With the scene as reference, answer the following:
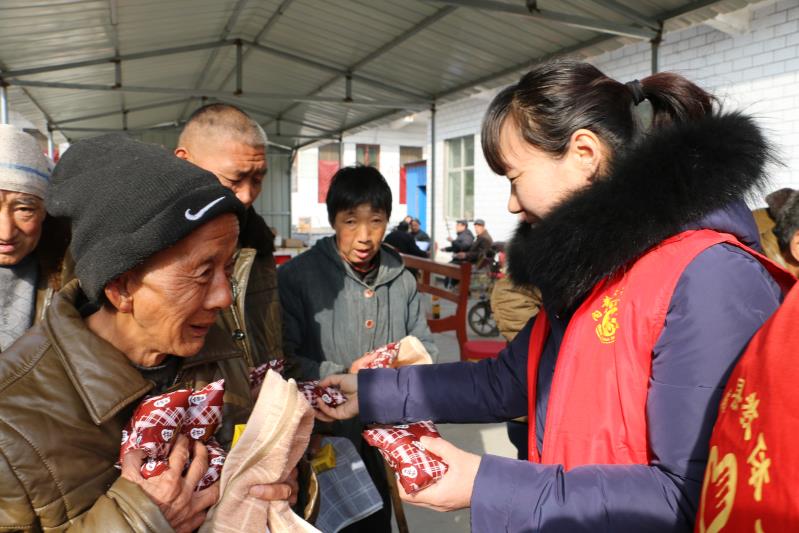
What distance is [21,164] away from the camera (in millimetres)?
1845

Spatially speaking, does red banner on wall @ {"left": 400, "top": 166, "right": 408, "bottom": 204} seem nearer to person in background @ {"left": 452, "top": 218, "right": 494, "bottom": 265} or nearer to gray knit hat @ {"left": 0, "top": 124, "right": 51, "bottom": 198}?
person in background @ {"left": 452, "top": 218, "right": 494, "bottom": 265}

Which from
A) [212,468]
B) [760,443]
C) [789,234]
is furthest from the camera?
[789,234]

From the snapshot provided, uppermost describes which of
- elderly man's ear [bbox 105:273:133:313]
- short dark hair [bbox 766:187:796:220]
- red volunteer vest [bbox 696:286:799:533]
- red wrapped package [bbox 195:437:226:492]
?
short dark hair [bbox 766:187:796:220]

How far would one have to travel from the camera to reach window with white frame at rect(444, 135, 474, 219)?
1425 cm

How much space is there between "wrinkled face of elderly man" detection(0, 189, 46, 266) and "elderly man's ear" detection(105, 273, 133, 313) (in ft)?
2.86

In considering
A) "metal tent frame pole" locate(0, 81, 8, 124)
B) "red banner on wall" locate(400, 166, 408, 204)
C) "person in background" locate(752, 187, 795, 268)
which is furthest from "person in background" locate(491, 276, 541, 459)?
"red banner on wall" locate(400, 166, 408, 204)

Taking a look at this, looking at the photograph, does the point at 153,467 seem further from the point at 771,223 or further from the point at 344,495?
the point at 771,223

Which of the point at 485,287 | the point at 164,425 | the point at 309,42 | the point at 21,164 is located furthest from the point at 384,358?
the point at 485,287

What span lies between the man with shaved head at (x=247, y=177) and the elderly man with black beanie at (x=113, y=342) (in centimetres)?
75

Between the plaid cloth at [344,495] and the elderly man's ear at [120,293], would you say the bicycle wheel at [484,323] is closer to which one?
the plaid cloth at [344,495]

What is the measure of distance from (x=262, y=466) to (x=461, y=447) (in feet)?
10.7

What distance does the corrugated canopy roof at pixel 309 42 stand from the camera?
5.56 meters

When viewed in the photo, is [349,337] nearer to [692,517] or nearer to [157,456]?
[157,456]

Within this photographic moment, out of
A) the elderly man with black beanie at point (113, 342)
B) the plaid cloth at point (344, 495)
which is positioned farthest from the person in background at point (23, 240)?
the plaid cloth at point (344, 495)
